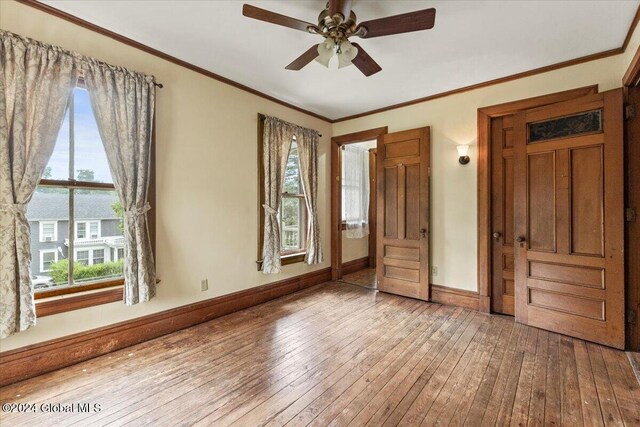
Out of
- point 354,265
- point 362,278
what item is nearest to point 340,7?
point 362,278

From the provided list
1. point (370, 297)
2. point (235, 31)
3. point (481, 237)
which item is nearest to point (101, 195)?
point (235, 31)

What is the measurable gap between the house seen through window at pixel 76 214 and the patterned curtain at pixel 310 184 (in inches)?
97.7

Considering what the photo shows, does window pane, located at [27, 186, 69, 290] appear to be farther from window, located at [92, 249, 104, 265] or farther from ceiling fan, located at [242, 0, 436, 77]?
ceiling fan, located at [242, 0, 436, 77]

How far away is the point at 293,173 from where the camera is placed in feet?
14.9

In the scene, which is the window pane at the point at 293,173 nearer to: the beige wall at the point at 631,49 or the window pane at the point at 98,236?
the window pane at the point at 98,236

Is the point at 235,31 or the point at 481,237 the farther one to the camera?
the point at 481,237

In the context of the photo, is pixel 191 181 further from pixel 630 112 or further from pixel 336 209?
pixel 630 112

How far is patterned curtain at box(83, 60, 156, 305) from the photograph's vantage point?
7.96 ft

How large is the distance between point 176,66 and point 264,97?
116 centimetres

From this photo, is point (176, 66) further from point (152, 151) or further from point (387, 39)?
point (387, 39)

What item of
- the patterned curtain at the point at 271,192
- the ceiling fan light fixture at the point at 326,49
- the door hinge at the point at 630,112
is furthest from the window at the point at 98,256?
the door hinge at the point at 630,112

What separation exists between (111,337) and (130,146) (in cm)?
171

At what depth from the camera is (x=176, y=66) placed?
297 centimetres

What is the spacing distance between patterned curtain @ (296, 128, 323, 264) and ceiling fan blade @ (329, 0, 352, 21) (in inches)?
96.1
